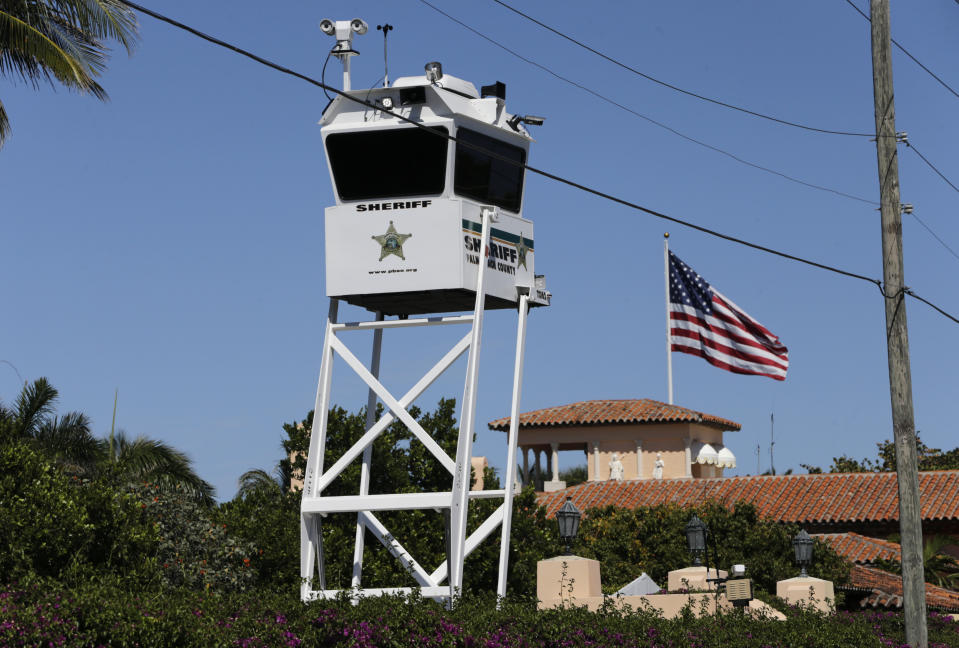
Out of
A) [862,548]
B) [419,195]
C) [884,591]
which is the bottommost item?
[884,591]

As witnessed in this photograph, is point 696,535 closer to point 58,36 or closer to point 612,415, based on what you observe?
point 58,36

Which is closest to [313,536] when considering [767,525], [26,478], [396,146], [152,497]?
[152,497]

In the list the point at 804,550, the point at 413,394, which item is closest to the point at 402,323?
the point at 413,394

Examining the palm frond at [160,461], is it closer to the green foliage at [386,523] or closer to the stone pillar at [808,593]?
the green foliage at [386,523]

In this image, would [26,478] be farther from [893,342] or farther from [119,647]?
[893,342]

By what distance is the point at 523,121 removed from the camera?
1952 cm

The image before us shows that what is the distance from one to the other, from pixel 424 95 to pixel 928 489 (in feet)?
91.5

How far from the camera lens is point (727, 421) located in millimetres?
53688

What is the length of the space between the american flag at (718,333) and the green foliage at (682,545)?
433 centimetres

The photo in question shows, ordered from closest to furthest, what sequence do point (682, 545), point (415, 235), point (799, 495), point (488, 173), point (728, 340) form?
point (415, 235) < point (488, 173) < point (728, 340) < point (682, 545) < point (799, 495)

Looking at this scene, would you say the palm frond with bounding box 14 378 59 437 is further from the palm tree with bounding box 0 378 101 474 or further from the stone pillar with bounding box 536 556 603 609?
the stone pillar with bounding box 536 556 603 609

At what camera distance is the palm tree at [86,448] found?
27973mm

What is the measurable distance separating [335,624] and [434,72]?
29.6ft

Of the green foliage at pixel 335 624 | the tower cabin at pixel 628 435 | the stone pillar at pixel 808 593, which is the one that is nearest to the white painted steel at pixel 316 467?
the green foliage at pixel 335 624
